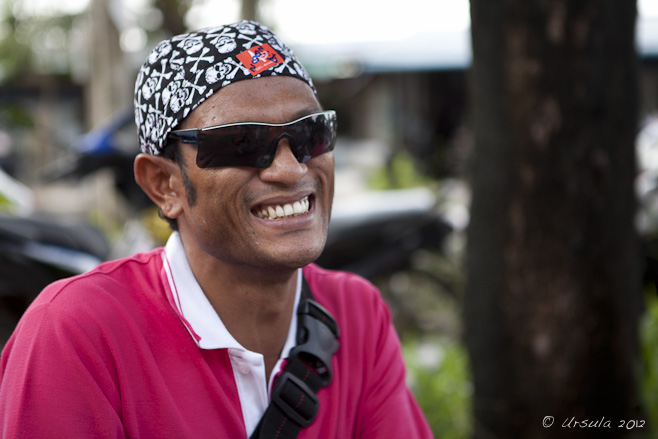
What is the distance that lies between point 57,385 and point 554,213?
2251 millimetres

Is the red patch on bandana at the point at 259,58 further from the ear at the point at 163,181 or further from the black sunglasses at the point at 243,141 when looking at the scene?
the ear at the point at 163,181

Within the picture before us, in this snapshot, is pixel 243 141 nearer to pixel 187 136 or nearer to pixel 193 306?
pixel 187 136

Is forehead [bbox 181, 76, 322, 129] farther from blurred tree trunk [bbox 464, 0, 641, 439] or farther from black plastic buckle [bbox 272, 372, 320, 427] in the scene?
blurred tree trunk [bbox 464, 0, 641, 439]

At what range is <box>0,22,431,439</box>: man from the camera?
143 cm

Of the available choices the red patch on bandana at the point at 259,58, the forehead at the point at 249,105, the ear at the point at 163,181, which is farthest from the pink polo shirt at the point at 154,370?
the red patch on bandana at the point at 259,58

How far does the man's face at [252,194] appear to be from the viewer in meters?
1.62

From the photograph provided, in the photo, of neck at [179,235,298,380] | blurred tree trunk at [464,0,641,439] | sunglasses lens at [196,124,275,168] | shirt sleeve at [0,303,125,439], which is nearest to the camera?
shirt sleeve at [0,303,125,439]

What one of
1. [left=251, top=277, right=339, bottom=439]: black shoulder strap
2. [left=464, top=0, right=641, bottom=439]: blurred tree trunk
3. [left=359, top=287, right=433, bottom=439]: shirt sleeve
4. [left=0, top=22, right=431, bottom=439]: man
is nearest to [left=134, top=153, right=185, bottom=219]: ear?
[left=0, top=22, right=431, bottom=439]: man

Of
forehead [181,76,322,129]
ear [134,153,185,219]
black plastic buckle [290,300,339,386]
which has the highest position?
forehead [181,76,322,129]

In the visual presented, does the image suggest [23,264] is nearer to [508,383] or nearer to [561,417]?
[508,383]

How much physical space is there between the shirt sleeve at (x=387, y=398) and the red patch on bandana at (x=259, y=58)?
0.78 metres

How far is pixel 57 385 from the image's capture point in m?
1.38

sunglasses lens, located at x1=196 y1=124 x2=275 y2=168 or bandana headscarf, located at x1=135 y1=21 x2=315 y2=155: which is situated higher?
bandana headscarf, located at x1=135 y1=21 x2=315 y2=155

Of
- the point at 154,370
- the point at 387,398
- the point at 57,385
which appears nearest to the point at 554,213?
the point at 387,398
